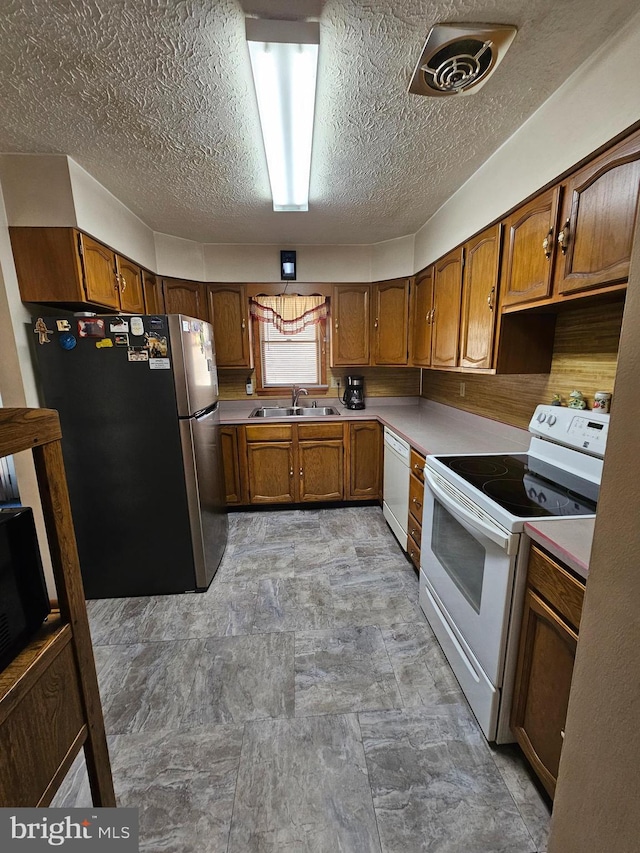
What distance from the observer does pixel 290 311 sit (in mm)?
3471

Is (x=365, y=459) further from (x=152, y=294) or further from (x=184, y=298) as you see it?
(x=152, y=294)

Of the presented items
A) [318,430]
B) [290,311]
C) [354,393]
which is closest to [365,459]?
[318,430]

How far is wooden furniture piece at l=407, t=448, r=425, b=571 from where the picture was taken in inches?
83.6

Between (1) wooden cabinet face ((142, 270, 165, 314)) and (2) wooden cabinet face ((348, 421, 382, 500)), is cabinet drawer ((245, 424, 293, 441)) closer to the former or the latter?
(2) wooden cabinet face ((348, 421, 382, 500))

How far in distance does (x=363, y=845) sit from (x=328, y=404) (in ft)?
9.82

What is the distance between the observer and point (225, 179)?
2.03m

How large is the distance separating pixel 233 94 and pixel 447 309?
1.67 metres

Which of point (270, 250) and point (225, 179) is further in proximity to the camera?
point (270, 250)

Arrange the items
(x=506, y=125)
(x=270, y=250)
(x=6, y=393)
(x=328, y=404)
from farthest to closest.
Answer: (x=328, y=404)
(x=270, y=250)
(x=6, y=393)
(x=506, y=125)

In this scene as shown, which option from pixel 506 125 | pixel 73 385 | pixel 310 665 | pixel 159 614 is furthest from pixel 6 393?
pixel 506 125

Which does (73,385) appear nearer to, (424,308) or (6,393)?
(6,393)

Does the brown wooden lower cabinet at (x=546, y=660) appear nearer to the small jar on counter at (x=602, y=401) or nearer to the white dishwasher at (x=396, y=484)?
the small jar on counter at (x=602, y=401)

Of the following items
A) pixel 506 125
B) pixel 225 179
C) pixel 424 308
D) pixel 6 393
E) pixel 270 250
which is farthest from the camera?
pixel 270 250

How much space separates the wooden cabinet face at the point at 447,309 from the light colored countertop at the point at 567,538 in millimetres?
1345
